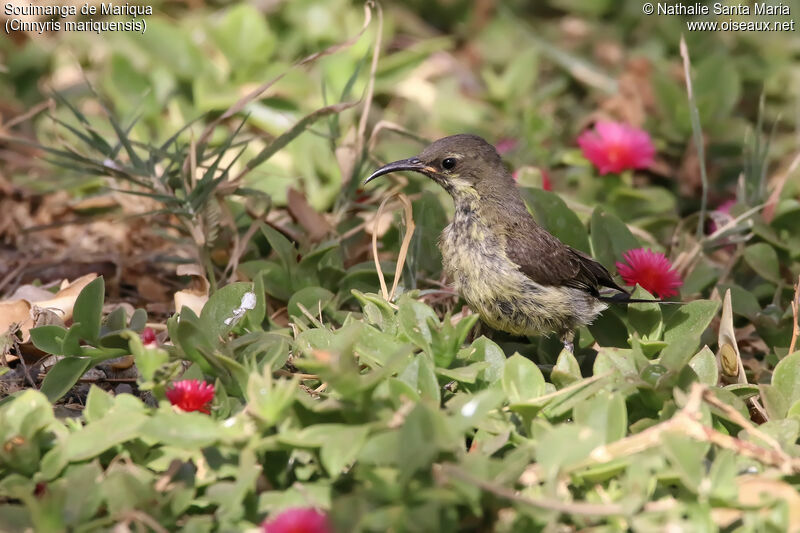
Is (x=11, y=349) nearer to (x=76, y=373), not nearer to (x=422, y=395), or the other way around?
(x=76, y=373)

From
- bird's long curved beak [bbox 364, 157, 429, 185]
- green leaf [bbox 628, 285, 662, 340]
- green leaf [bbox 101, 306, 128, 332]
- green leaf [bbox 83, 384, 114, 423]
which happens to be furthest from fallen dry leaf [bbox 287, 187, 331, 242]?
green leaf [bbox 83, 384, 114, 423]

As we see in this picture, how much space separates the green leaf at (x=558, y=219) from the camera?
4543 millimetres

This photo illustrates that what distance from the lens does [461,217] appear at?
4.38 m

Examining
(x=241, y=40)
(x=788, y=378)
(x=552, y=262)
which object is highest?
(x=241, y=40)

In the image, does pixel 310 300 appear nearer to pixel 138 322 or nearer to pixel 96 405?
pixel 138 322

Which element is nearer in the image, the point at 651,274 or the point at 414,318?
the point at 414,318

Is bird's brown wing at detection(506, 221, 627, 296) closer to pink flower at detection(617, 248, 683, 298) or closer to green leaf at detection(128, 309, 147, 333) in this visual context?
pink flower at detection(617, 248, 683, 298)

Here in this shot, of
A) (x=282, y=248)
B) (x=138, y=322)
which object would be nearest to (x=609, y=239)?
(x=282, y=248)

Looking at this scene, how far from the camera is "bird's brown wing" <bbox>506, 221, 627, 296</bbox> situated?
411cm

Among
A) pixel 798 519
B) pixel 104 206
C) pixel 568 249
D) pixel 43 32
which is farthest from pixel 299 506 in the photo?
pixel 43 32

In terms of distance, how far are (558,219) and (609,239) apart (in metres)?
0.26

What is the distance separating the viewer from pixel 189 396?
3002mm

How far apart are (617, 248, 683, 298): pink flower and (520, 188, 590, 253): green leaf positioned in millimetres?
463

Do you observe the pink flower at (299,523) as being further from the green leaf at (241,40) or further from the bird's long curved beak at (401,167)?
the green leaf at (241,40)
